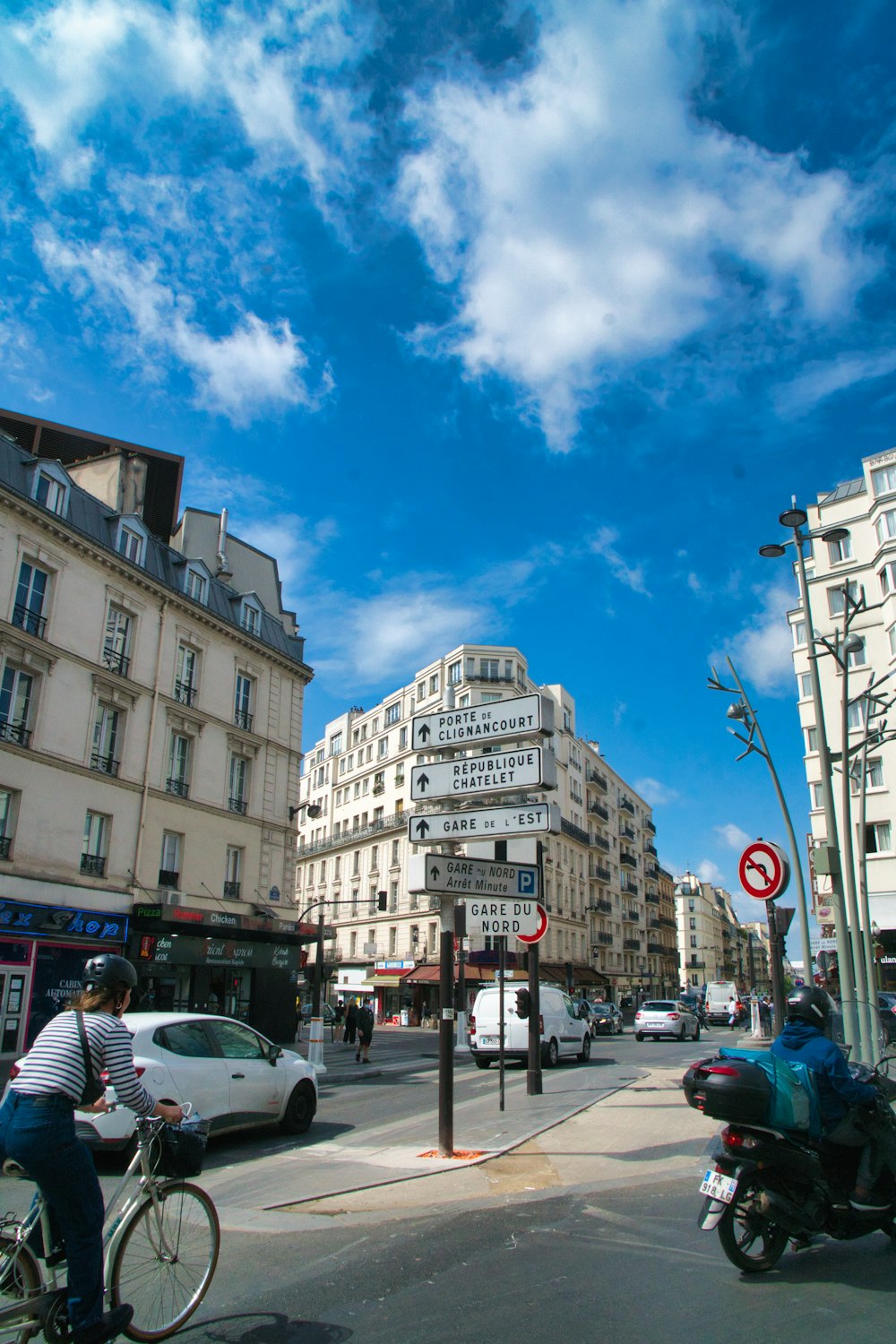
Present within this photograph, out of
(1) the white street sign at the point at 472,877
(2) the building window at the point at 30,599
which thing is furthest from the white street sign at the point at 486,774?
(2) the building window at the point at 30,599

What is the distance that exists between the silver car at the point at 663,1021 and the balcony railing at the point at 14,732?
24.1 meters

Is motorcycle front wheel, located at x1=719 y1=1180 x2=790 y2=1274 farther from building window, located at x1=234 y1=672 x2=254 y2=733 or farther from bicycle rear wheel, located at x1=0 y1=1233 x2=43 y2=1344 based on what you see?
building window, located at x1=234 y1=672 x2=254 y2=733

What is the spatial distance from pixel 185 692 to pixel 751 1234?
25351 millimetres

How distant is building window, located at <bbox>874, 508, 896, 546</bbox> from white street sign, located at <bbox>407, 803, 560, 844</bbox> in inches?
1272

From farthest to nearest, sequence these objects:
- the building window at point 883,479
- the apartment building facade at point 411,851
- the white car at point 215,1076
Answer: the apartment building facade at point 411,851, the building window at point 883,479, the white car at point 215,1076

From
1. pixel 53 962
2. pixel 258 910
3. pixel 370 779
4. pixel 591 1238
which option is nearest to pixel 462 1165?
pixel 591 1238

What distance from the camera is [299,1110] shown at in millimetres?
10641

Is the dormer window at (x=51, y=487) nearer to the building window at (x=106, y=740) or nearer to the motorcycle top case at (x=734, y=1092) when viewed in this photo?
the building window at (x=106, y=740)

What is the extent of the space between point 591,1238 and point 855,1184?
1.75 metres

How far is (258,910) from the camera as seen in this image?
29.8 m

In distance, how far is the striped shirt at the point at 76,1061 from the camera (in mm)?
3715

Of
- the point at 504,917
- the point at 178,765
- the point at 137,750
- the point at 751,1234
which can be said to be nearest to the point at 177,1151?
the point at 751,1234

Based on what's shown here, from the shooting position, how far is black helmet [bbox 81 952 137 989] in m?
4.06

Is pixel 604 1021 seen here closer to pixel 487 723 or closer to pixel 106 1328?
pixel 487 723
